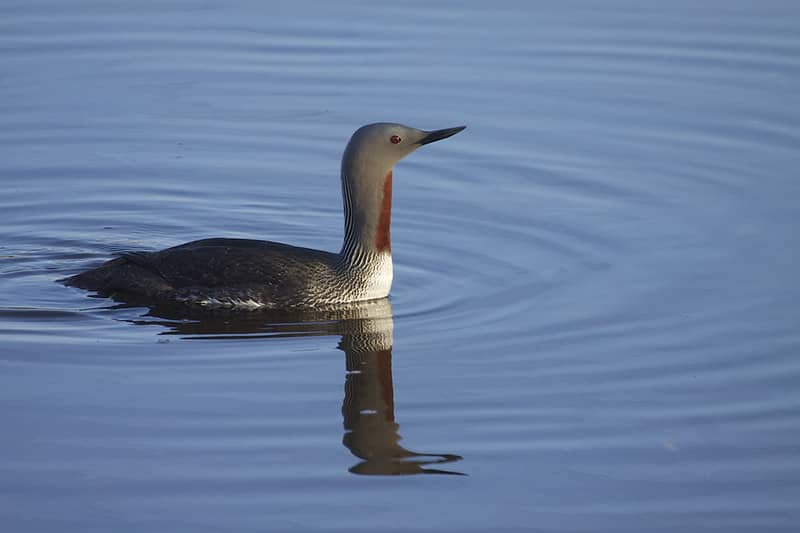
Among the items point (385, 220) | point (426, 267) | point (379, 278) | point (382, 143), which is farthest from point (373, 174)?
point (426, 267)

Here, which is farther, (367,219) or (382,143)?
(367,219)

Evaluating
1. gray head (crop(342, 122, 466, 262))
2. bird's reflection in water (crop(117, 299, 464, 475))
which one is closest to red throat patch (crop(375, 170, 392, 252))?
gray head (crop(342, 122, 466, 262))

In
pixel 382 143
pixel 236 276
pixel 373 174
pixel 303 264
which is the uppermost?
pixel 382 143

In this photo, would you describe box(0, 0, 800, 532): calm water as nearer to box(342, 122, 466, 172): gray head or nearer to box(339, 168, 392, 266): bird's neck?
box(339, 168, 392, 266): bird's neck

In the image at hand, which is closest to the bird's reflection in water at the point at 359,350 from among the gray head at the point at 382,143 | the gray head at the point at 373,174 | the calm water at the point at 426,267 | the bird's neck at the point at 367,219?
the calm water at the point at 426,267

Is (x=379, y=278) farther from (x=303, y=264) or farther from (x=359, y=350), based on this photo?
(x=359, y=350)

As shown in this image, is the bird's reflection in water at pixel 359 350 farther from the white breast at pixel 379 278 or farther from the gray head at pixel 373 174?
the gray head at pixel 373 174

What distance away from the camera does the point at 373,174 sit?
9688 mm

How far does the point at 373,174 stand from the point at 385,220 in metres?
0.32

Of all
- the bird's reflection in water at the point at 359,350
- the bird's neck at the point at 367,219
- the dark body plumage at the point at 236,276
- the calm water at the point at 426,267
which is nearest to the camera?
the calm water at the point at 426,267

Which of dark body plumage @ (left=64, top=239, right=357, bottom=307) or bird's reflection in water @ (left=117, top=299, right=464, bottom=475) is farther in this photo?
dark body plumage @ (left=64, top=239, right=357, bottom=307)

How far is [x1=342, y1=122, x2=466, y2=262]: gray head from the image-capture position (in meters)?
9.63

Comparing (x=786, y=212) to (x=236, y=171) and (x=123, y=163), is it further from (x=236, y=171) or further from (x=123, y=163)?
(x=123, y=163)

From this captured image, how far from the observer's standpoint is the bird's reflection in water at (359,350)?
287 inches
